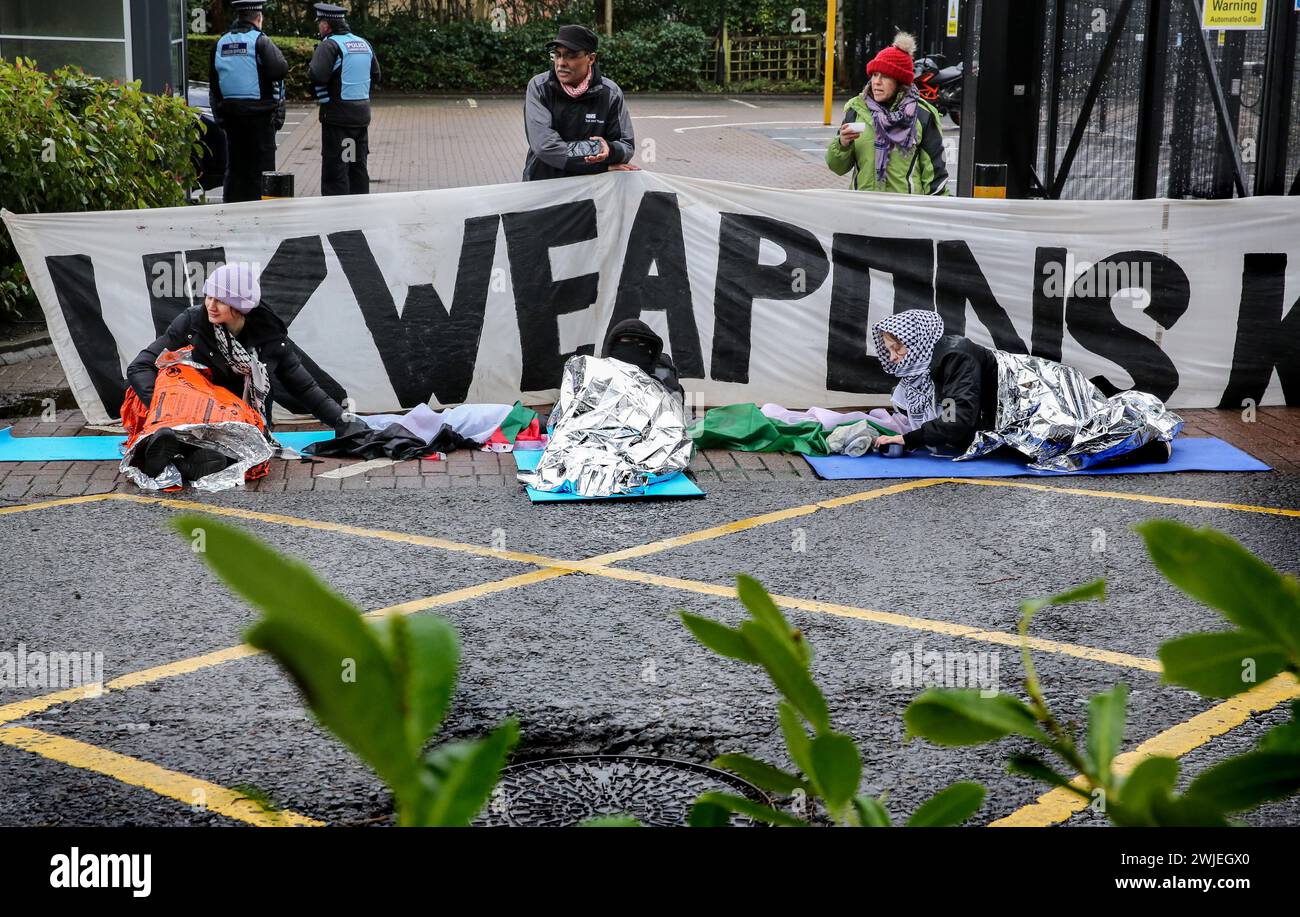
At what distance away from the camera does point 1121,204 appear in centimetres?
988

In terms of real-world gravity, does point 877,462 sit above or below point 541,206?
below

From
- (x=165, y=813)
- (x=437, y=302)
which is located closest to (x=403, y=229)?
(x=437, y=302)

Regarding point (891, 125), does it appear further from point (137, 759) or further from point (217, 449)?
point (137, 759)

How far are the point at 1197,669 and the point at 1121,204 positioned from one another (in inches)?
380

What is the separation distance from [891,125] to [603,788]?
712 centimetres

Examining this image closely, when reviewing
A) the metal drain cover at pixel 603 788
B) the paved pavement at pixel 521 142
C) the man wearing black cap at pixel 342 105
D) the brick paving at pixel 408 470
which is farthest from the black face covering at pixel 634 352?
the paved pavement at pixel 521 142

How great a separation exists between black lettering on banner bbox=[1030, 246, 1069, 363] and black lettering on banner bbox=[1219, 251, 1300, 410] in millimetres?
1197

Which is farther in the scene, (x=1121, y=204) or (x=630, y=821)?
(x=1121, y=204)

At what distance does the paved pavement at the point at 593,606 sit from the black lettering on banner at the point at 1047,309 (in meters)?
1.09

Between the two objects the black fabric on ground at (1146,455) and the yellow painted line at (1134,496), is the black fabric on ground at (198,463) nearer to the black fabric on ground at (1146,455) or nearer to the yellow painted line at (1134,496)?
→ the yellow painted line at (1134,496)

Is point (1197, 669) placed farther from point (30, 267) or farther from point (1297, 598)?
point (30, 267)

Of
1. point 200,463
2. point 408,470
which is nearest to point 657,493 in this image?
point 408,470

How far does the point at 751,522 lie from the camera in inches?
300

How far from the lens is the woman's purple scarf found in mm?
10477
